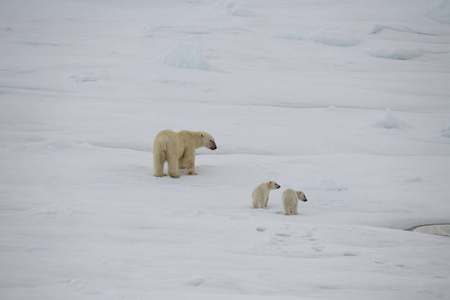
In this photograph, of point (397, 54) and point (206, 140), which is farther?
point (397, 54)

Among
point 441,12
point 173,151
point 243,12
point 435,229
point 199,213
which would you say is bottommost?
point 435,229

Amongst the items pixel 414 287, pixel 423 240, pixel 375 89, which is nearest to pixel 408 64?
pixel 375 89

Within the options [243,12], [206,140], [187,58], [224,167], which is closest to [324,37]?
[243,12]

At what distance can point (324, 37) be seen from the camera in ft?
80.8

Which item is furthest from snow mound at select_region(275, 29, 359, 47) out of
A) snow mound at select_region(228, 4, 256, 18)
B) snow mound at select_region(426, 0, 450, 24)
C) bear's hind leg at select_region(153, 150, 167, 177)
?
bear's hind leg at select_region(153, 150, 167, 177)

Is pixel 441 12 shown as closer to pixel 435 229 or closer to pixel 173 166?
pixel 173 166

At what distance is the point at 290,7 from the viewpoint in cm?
3716

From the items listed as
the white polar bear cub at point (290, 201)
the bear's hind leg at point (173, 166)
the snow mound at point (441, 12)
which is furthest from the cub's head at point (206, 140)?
the snow mound at point (441, 12)

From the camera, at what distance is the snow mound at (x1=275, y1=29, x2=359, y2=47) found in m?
24.3

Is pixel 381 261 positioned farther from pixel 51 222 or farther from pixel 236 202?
pixel 51 222

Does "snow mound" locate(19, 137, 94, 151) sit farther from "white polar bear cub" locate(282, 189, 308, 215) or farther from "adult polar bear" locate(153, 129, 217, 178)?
"white polar bear cub" locate(282, 189, 308, 215)

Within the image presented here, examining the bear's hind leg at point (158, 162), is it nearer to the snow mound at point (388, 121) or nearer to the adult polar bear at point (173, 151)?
the adult polar bear at point (173, 151)

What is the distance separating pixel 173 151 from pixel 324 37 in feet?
63.6

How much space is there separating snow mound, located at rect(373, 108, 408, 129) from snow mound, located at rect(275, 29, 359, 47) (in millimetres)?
13427
